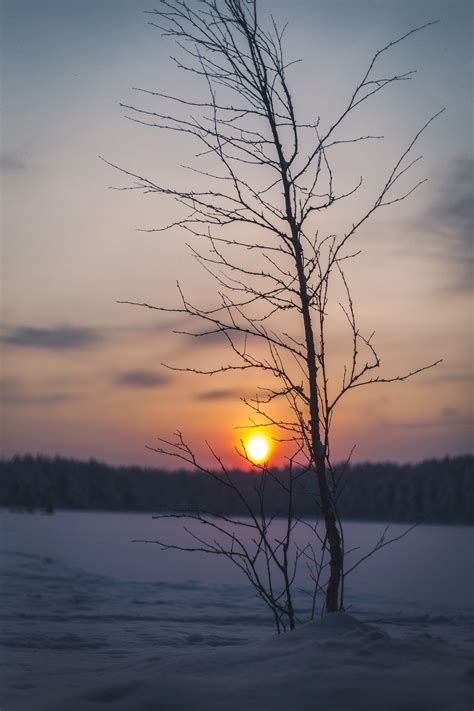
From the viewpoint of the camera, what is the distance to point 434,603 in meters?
10.5

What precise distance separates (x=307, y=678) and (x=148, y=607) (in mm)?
6812

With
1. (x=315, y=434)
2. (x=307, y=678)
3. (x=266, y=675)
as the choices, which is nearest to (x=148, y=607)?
(x=315, y=434)

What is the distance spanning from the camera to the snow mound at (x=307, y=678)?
269 cm

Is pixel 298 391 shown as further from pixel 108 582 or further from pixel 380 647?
pixel 108 582

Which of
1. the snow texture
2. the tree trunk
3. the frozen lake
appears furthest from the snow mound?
the frozen lake

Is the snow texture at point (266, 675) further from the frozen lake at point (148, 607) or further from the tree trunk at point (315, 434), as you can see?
the tree trunk at point (315, 434)

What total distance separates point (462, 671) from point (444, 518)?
204 feet

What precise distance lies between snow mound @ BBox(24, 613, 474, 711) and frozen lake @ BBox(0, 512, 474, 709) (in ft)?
2.93

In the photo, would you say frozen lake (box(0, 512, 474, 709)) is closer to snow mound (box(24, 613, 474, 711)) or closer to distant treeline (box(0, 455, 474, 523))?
snow mound (box(24, 613, 474, 711))

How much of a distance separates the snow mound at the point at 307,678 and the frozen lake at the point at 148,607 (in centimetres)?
89

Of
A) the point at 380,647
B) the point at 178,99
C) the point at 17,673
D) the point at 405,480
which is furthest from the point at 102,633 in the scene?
the point at 405,480

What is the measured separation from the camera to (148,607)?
30.2ft

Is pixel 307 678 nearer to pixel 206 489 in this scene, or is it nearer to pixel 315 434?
pixel 315 434

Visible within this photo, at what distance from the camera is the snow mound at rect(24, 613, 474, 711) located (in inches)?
106
